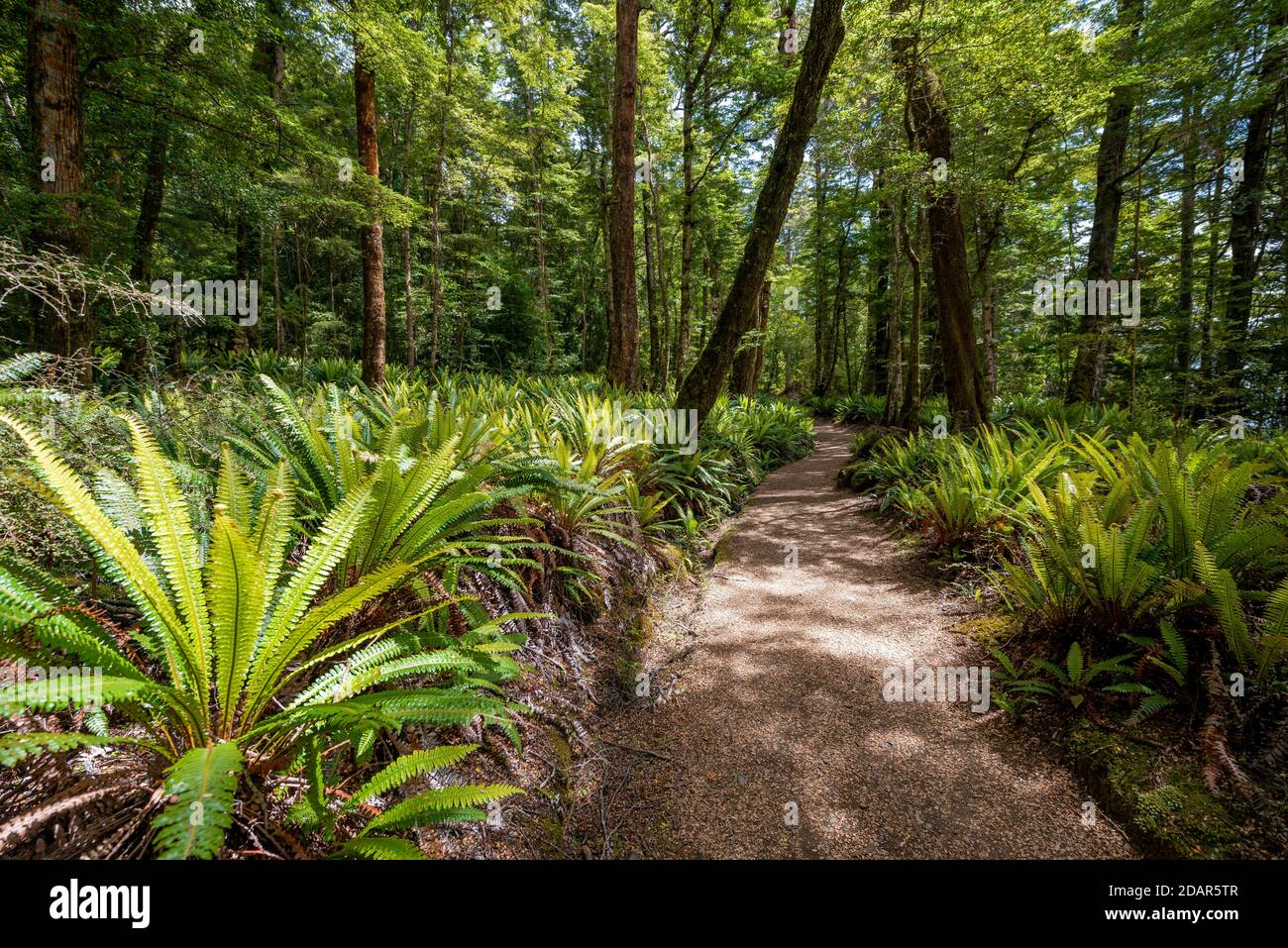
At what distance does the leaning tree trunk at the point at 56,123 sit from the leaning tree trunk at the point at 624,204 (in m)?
5.14

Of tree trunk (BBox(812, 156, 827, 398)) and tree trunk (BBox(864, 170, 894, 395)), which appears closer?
tree trunk (BBox(864, 170, 894, 395))

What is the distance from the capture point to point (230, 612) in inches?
41.3

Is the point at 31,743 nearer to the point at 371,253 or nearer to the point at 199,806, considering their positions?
the point at 199,806

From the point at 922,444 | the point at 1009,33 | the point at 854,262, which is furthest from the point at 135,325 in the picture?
the point at 854,262

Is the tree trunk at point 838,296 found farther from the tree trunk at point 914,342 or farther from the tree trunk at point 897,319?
the tree trunk at point 914,342

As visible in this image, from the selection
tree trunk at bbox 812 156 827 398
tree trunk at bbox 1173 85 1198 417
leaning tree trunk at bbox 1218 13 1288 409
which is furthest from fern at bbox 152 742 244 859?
tree trunk at bbox 812 156 827 398

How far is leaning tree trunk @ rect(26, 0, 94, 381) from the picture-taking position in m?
3.74

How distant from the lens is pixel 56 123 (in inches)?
150

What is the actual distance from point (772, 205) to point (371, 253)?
535 centimetres

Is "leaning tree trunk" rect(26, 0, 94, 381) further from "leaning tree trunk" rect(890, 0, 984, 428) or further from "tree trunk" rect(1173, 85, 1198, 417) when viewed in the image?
"tree trunk" rect(1173, 85, 1198, 417)

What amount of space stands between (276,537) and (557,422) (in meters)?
3.18

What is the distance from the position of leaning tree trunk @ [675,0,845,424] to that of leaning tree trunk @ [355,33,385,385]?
4.38m

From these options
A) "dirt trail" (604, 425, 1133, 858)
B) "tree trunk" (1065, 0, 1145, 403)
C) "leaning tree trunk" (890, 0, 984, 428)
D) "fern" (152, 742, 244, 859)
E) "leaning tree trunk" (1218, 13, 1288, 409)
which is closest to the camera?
"fern" (152, 742, 244, 859)
